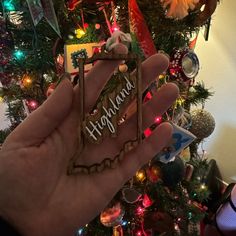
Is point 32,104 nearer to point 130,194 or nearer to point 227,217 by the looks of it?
point 130,194

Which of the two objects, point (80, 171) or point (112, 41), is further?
point (112, 41)

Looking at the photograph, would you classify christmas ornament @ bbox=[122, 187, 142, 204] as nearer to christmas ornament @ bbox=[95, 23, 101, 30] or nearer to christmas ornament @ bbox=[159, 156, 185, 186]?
christmas ornament @ bbox=[159, 156, 185, 186]

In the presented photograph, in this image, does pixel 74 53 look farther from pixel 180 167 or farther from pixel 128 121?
pixel 180 167

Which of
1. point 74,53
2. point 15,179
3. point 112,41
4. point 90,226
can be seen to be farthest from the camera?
point 90,226

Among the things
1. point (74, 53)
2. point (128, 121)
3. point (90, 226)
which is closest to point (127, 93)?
point (128, 121)

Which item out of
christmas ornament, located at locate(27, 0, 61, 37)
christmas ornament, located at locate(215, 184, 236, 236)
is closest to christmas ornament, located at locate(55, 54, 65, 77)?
christmas ornament, located at locate(27, 0, 61, 37)

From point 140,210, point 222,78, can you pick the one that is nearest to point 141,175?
point 140,210
